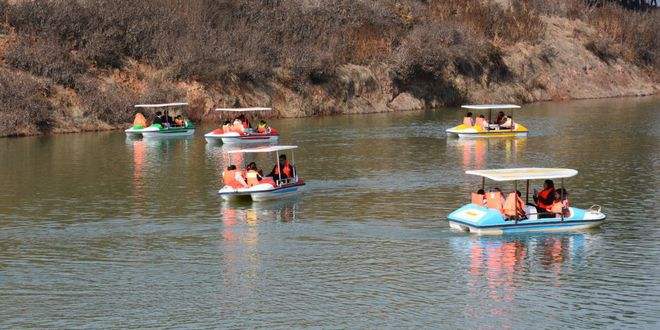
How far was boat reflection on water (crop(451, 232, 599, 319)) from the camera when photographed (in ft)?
88.5

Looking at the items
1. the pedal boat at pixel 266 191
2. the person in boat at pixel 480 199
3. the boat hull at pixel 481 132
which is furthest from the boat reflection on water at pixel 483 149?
the person in boat at pixel 480 199

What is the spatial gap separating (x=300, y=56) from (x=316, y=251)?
57.3m

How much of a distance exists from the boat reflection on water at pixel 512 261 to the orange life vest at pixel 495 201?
104 centimetres

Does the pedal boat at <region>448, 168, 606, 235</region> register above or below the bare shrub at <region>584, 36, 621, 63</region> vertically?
below

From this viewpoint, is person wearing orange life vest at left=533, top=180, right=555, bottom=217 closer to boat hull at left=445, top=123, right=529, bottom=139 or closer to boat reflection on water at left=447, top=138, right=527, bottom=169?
boat reflection on water at left=447, top=138, right=527, bottom=169

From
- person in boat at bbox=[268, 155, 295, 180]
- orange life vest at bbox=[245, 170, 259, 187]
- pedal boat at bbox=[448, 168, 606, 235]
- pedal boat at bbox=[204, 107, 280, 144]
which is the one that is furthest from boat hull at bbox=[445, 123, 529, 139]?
pedal boat at bbox=[448, 168, 606, 235]

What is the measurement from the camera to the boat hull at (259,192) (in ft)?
130

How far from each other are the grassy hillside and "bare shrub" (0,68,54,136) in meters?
0.10

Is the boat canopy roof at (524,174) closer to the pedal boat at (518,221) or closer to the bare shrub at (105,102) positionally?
the pedal boat at (518,221)

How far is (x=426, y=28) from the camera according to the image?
9944 cm

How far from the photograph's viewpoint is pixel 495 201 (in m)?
33.3

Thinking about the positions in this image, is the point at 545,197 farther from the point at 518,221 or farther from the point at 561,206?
the point at 518,221

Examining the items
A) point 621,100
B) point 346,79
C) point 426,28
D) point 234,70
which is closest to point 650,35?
point 621,100

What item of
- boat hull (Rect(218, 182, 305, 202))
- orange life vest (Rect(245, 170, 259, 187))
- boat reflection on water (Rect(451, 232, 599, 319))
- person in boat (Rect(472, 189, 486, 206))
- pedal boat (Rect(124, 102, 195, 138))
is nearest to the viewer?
boat reflection on water (Rect(451, 232, 599, 319))
